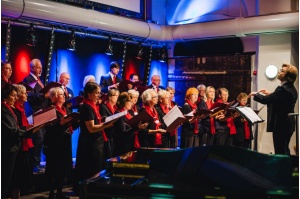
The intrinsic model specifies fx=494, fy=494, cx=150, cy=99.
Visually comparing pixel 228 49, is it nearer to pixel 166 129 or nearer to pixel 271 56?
pixel 271 56

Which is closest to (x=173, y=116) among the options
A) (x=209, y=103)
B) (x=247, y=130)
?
(x=209, y=103)

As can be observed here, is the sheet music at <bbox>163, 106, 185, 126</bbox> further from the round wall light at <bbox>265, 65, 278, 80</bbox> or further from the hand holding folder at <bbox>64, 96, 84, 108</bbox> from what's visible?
the round wall light at <bbox>265, 65, 278, 80</bbox>

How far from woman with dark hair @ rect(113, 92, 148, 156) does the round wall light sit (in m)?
4.51

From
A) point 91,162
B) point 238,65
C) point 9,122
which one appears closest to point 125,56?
point 238,65

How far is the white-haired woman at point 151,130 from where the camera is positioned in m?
6.78

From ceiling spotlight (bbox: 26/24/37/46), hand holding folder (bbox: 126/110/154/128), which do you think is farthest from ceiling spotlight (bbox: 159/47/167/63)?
hand holding folder (bbox: 126/110/154/128)

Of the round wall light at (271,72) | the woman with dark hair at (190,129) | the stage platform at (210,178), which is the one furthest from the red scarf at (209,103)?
the stage platform at (210,178)

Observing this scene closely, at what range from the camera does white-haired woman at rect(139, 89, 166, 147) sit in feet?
22.2

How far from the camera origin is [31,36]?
8.24 meters

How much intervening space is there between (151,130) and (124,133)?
0.46 m

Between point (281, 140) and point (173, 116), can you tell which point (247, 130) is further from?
point (173, 116)

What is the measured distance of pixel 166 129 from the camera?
6734 millimetres

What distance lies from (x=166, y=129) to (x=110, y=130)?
811mm

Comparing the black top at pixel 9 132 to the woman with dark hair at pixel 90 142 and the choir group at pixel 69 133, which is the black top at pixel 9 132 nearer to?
the choir group at pixel 69 133
